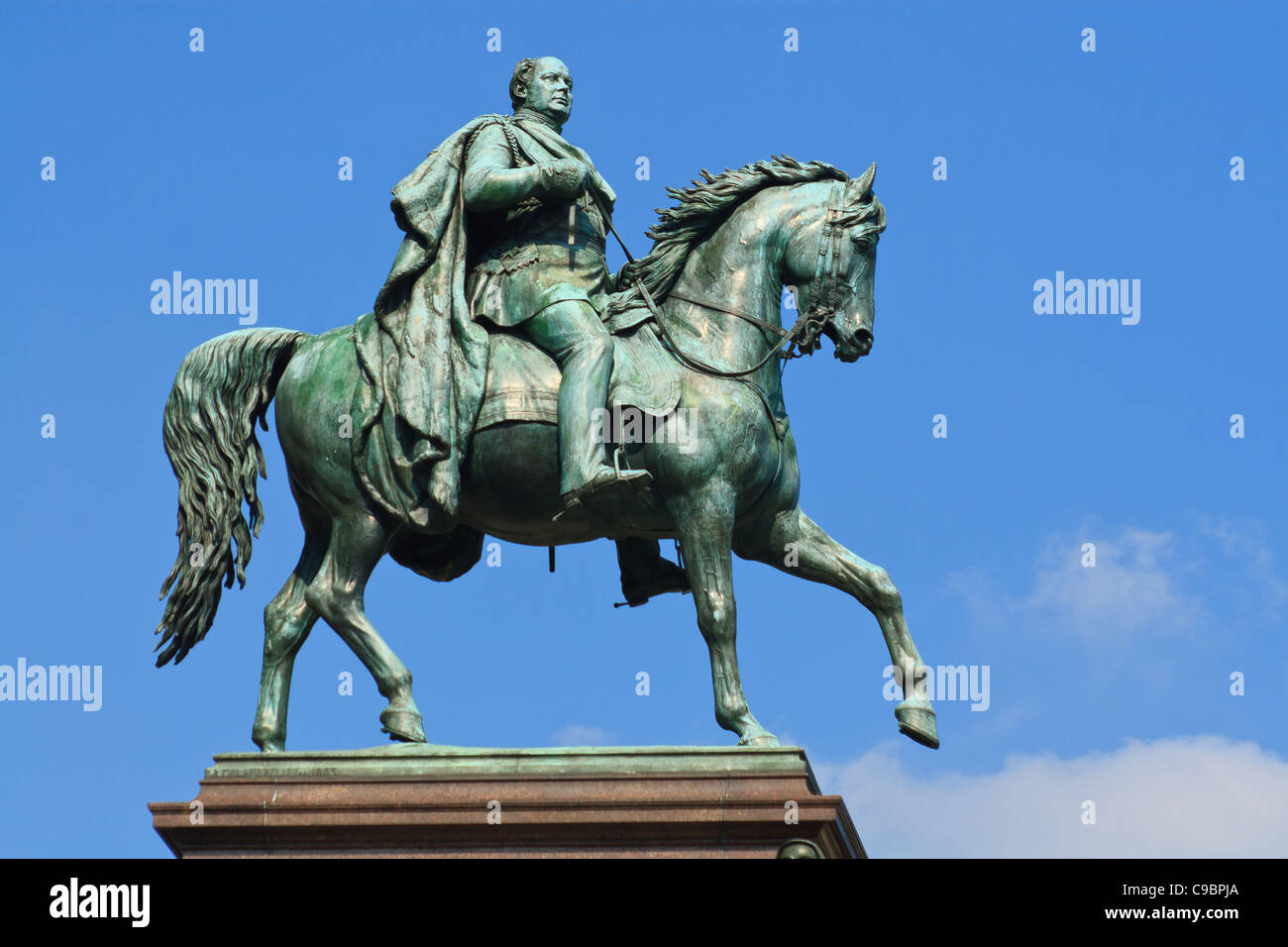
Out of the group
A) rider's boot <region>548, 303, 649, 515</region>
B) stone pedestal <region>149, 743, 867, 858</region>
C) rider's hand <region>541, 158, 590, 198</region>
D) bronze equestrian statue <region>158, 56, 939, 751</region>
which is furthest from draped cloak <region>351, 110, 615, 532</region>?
stone pedestal <region>149, 743, 867, 858</region>

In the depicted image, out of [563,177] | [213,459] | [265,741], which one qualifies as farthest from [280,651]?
[563,177]

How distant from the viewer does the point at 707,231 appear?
75.0 ft

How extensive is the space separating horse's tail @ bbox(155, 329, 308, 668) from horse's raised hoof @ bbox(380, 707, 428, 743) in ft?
5.74

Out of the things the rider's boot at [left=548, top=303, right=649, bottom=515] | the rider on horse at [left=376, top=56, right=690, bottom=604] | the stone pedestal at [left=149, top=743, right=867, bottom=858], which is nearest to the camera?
the stone pedestal at [left=149, top=743, right=867, bottom=858]

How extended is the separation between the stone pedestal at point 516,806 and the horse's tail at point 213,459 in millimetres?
1726

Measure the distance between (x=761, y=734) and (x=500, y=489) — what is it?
106 inches

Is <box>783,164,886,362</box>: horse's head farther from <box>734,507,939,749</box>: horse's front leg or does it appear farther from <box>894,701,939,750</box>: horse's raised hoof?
<box>894,701,939,750</box>: horse's raised hoof

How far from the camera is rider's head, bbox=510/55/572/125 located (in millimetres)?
23453

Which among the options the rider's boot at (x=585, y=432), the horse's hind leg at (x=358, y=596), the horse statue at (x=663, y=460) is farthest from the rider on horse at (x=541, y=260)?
the horse's hind leg at (x=358, y=596)

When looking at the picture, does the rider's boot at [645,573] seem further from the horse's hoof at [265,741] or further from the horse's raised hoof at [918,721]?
the horse's hoof at [265,741]

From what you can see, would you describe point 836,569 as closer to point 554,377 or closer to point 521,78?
point 554,377

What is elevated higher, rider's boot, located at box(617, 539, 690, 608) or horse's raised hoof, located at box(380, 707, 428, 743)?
rider's boot, located at box(617, 539, 690, 608)
